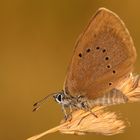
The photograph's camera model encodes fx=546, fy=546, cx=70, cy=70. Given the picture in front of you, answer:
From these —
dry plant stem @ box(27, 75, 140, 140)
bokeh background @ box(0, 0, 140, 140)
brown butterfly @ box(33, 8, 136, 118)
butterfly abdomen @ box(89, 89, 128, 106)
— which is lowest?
dry plant stem @ box(27, 75, 140, 140)

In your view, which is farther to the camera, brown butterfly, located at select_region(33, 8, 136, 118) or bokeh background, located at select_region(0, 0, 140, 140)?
bokeh background, located at select_region(0, 0, 140, 140)

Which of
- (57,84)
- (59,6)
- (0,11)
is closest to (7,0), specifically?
(0,11)

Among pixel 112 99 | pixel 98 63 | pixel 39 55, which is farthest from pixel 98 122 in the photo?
pixel 39 55

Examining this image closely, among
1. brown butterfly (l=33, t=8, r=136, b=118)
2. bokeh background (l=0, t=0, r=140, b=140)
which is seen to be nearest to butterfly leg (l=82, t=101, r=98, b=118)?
brown butterfly (l=33, t=8, r=136, b=118)

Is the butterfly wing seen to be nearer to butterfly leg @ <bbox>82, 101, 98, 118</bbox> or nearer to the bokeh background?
butterfly leg @ <bbox>82, 101, 98, 118</bbox>

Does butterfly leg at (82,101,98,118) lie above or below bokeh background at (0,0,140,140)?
below

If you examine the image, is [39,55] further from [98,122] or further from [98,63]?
[98,122]

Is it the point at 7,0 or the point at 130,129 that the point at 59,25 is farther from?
the point at 130,129

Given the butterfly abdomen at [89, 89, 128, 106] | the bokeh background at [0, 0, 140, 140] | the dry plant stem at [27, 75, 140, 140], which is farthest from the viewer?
the bokeh background at [0, 0, 140, 140]
